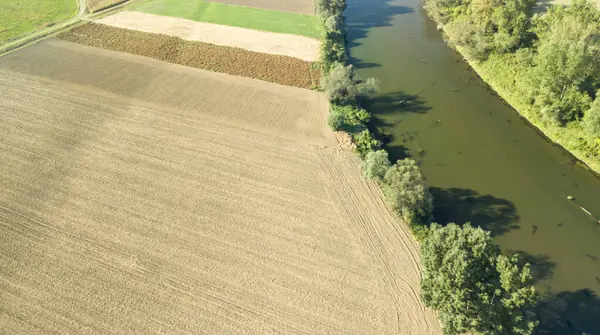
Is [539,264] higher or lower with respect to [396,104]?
lower

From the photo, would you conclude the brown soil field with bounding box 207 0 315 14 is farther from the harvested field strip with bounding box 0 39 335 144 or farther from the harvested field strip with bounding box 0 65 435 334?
the harvested field strip with bounding box 0 65 435 334

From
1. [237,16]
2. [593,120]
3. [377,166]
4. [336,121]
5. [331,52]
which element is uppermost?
[237,16]

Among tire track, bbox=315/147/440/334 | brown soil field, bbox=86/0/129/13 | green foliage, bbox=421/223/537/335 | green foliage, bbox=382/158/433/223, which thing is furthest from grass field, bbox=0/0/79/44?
green foliage, bbox=421/223/537/335

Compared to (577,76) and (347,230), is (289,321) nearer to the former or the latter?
(347,230)

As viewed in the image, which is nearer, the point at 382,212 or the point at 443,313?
the point at 443,313

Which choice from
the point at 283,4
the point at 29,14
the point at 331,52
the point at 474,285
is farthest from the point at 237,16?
the point at 474,285

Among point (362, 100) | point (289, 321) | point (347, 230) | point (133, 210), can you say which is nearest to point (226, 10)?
point (362, 100)

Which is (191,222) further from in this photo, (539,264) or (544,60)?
(544,60)
